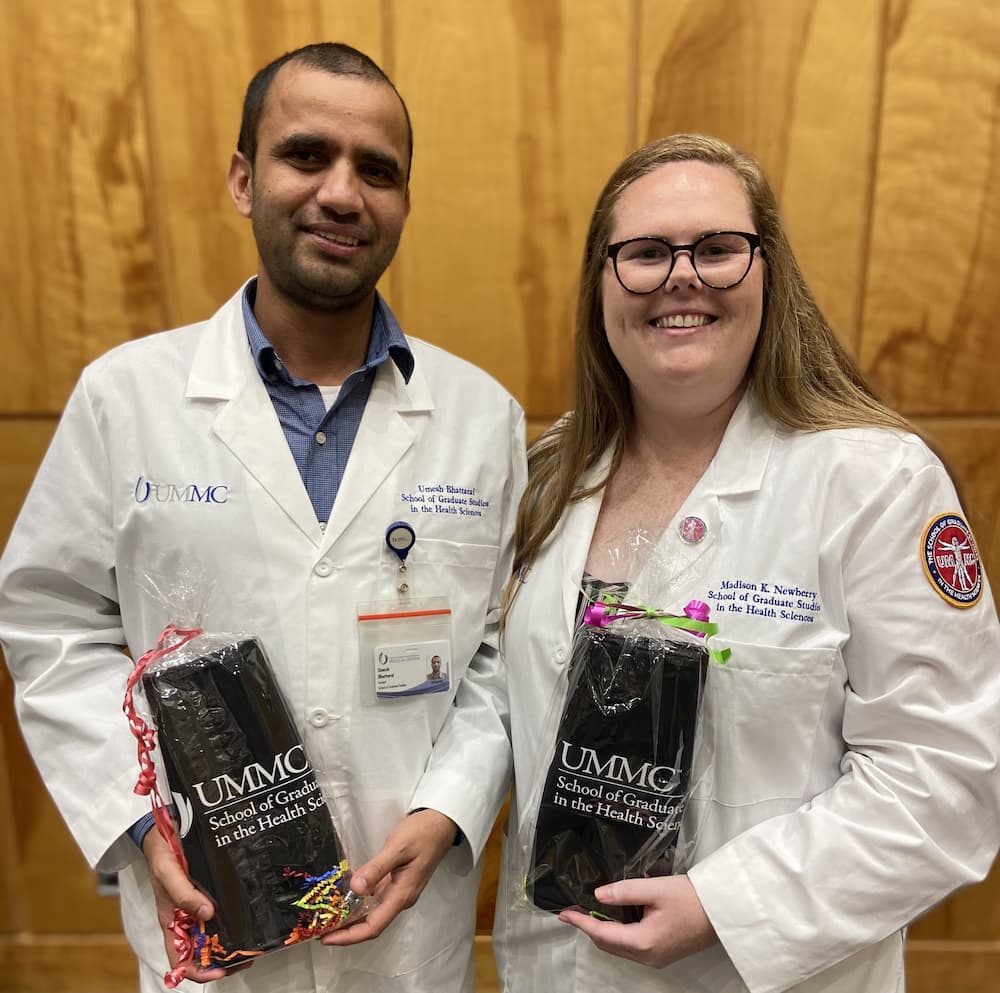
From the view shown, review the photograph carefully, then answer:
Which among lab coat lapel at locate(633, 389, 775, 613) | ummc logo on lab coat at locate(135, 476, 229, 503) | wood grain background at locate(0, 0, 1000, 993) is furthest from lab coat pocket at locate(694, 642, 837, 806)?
wood grain background at locate(0, 0, 1000, 993)

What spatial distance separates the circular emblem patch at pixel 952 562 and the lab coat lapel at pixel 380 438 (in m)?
0.78

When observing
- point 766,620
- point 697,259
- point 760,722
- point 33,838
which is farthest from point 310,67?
point 33,838

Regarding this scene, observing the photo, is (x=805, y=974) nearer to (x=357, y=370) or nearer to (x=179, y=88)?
(x=357, y=370)

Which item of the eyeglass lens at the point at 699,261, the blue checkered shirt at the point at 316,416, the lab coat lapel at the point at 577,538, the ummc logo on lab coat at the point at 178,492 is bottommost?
the lab coat lapel at the point at 577,538

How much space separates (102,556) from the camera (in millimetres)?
1235

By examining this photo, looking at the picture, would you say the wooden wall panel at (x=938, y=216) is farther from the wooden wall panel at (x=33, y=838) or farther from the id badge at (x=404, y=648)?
the wooden wall panel at (x=33, y=838)

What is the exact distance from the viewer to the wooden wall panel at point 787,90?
181cm

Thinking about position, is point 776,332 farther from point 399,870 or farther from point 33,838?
point 33,838

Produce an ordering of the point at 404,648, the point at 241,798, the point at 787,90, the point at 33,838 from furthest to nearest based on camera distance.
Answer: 1. the point at 33,838
2. the point at 787,90
3. the point at 404,648
4. the point at 241,798

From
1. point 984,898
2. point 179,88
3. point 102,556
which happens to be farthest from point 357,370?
point 984,898

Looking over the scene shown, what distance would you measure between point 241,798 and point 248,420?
56 centimetres

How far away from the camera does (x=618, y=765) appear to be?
3.29 feet

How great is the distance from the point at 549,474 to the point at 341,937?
0.79 meters

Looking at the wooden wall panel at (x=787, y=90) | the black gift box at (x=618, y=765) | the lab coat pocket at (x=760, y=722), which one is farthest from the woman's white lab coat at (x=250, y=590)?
the wooden wall panel at (x=787, y=90)
